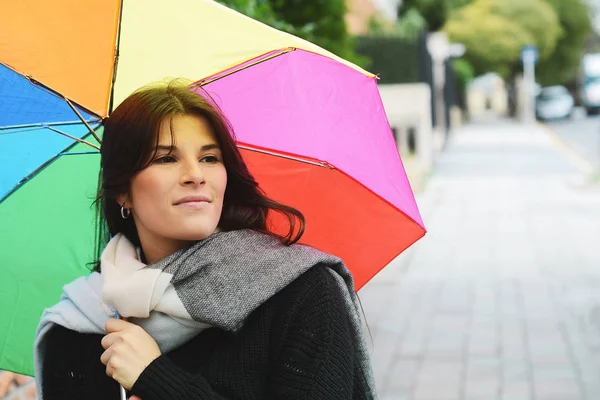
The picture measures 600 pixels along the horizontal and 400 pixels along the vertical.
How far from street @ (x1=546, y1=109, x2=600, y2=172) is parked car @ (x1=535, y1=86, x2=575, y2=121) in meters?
0.59

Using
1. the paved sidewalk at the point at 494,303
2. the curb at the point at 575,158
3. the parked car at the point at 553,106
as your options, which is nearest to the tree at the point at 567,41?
the parked car at the point at 553,106

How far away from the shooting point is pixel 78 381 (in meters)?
2.08

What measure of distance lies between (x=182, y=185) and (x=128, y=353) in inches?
13.9

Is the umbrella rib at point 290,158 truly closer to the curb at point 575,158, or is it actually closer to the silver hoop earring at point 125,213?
the silver hoop earring at point 125,213

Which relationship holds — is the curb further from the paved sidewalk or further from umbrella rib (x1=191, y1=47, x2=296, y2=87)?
umbrella rib (x1=191, y1=47, x2=296, y2=87)

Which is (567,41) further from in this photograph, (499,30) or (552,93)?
(499,30)

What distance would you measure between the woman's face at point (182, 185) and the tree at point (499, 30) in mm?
44597

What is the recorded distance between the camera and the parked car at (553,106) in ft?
148

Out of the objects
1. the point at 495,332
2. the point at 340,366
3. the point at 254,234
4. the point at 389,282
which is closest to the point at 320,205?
the point at 254,234

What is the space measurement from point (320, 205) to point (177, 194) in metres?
0.64

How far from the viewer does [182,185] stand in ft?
6.27

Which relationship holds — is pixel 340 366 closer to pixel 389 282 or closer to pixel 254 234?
pixel 254 234

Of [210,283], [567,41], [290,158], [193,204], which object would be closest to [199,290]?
[210,283]

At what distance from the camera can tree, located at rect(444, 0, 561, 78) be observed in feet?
149
